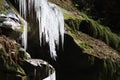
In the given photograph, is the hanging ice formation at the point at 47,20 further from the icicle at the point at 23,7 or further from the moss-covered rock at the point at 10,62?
the moss-covered rock at the point at 10,62

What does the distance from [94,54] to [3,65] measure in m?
6.28

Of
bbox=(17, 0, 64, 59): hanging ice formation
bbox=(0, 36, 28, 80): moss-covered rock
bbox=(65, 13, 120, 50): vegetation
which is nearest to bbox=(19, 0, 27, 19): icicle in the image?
bbox=(17, 0, 64, 59): hanging ice formation

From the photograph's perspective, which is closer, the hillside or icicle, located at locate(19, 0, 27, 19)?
the hillside

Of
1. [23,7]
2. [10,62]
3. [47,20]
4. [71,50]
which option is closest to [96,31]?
[71,50]

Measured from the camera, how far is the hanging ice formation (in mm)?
12625

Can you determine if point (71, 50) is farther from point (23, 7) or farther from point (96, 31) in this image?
point (23, 7)

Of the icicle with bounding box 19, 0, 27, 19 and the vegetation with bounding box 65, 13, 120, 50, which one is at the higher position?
the icicle with bounding box 19, 0, 27, 19

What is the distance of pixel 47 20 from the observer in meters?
13.7

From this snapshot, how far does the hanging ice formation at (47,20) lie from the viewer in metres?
12.6

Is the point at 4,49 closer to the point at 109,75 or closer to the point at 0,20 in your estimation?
the point at 0,20

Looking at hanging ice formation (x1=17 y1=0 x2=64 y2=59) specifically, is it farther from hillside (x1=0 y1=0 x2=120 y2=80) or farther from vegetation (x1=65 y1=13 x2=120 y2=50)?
vegetation (x1=65 y1=13 x2=120 y2=50)

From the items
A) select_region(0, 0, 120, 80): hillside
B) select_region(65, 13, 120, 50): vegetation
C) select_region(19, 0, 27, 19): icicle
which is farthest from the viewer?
select_region(65, 13, 120, 50): vegetation

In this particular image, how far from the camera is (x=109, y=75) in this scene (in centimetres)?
1595

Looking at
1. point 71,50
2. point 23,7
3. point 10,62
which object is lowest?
point 71,50
